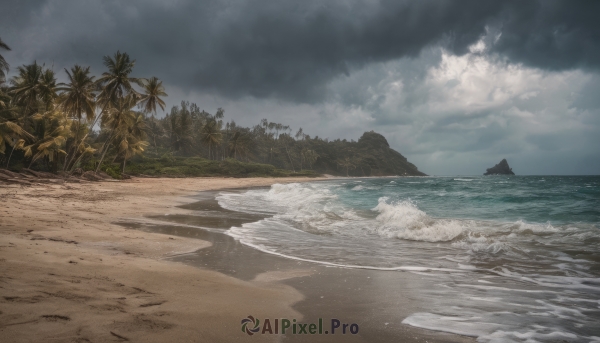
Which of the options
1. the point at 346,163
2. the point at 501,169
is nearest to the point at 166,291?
the point at 346,163

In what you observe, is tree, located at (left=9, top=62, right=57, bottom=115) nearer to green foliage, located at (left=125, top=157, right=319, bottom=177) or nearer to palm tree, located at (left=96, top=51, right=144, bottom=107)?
palm tree, located at (left=96, top=51, right=144, bottom=107)

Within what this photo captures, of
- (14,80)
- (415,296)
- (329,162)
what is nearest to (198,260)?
(415,296)

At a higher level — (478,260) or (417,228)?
(417,228)

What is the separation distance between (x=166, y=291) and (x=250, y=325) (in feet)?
4.13

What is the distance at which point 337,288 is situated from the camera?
4461 mm

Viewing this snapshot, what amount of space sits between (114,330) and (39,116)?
3486 centimetres

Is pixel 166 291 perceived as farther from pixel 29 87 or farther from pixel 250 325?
pixel 29 87

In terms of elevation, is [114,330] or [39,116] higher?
[39,116]

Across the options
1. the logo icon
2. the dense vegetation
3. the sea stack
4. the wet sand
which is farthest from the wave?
the sea stack

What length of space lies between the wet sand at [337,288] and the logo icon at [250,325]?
322 mm

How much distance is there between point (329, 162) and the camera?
396 ft

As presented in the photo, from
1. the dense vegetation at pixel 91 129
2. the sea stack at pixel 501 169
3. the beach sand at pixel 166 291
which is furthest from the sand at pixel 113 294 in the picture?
the sea stack at pixel 501 169

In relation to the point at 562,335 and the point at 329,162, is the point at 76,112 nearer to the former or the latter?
the point at 562,335

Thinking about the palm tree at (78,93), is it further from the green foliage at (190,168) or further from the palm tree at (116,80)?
the green foliage at (190,168)
